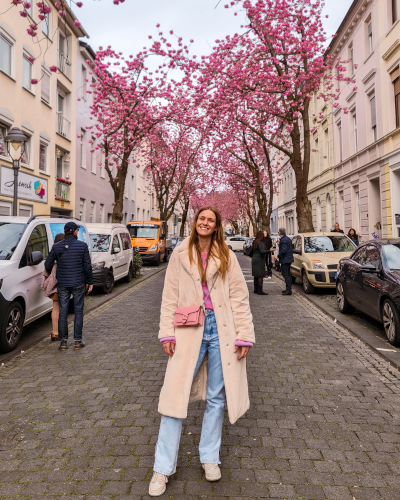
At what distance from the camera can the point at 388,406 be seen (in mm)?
4355

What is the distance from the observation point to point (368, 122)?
2156 centimetres

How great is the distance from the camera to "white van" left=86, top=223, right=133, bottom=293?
12.8m

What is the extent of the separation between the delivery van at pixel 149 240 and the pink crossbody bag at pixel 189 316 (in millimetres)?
20771

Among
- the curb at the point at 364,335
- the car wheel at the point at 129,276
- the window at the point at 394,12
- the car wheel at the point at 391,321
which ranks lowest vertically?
the curb at the point at 364,335

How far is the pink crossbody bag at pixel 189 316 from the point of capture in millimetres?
2903

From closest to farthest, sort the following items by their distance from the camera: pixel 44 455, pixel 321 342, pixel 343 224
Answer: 1. pixel 44 455
2. pixel 321 342
3. pixel 343 224

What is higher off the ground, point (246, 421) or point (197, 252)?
point (197, 252)

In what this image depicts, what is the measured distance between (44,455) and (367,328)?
6130 mm

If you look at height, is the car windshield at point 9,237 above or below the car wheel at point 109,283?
above

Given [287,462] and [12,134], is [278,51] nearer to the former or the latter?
[12,134]

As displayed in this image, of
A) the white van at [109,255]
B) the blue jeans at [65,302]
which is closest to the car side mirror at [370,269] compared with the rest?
the blue jeans at [65,302]

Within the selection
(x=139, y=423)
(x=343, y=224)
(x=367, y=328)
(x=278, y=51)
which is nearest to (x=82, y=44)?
(x=278, y=51)

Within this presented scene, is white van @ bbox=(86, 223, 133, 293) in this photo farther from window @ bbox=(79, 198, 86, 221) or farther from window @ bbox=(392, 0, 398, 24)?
window @ bbox=(392, 0, 398, 24)

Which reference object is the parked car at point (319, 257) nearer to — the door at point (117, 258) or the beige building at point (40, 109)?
the door at point (117, 258)
